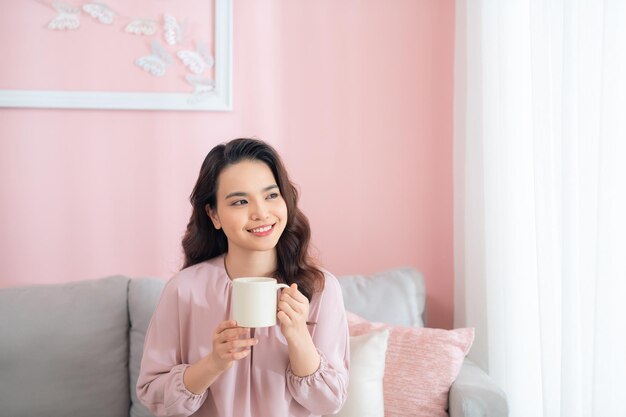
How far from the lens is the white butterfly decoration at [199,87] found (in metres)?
2.38

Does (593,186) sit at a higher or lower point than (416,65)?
lower

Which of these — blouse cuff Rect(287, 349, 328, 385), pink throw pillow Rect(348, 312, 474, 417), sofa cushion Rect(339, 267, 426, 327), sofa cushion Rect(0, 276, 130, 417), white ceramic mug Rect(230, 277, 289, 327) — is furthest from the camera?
sofa cushion Rect(339, 267, 426, 327)

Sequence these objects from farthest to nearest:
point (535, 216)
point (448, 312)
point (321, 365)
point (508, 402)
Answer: point (448, 312) < point (508, 402) < point (535, 216) < point (321, 365)

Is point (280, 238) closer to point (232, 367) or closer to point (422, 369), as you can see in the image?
point (232, 367)

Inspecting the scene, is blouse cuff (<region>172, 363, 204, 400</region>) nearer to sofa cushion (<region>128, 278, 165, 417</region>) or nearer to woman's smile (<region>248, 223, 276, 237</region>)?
woman's smile (<region>248, 223, 276, 237</region>)

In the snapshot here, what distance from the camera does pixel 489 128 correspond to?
196 centimetres

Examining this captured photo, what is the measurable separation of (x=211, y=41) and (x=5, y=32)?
0.75 m

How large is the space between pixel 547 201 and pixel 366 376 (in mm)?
675

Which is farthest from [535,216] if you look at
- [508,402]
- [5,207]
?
[5,207]

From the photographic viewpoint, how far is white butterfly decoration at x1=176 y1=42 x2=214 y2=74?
2.38m

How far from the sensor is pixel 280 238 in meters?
1.43

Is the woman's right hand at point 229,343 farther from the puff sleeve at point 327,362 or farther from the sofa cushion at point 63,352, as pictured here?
the sofa cushion at point 63,352

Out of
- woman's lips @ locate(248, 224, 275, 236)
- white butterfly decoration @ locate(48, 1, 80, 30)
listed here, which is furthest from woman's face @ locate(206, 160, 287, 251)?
white butterfly decoration @ locate(48, 1, 80, 30)

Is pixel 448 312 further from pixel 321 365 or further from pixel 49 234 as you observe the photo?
pixel 49 234
